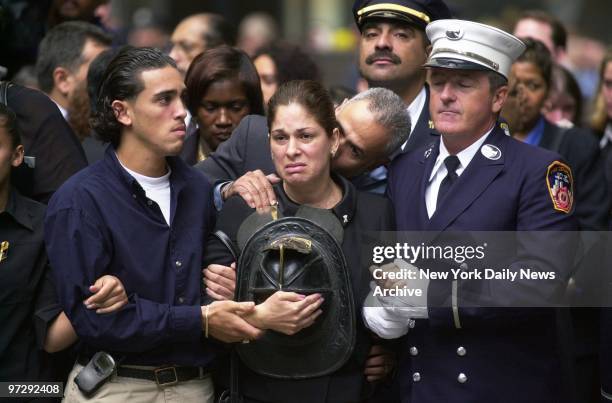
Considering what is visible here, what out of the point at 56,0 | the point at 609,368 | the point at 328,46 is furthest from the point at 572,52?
the point at 609,368

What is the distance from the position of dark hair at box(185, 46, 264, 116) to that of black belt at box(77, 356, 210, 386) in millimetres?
1645

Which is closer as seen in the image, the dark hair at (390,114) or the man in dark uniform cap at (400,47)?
the dark hair at (390,114)

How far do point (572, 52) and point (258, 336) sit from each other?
1064cm

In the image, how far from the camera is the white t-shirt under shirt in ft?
14.4

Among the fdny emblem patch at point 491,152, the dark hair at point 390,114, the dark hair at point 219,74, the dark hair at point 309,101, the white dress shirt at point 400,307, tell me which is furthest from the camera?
the dark hair at point 219,74

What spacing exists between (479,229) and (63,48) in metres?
2.82

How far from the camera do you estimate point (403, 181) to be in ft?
15.1

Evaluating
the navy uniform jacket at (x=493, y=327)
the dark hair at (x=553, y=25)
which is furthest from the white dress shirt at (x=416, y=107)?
the dark hair at (x=553, y=25)

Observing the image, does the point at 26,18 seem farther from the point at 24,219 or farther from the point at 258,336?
the point at 258,336

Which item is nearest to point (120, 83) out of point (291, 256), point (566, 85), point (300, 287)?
point (291, 256)

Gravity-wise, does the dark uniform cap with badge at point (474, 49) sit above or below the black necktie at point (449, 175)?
above

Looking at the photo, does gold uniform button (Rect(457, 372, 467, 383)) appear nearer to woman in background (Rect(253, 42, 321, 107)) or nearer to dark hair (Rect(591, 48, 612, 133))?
woman in background (Rect(253, 42, 321, 107))

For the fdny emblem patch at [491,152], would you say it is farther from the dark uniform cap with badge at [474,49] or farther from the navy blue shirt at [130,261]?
the navy blue shirt at [130,261]

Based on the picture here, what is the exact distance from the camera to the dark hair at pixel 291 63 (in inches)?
270
